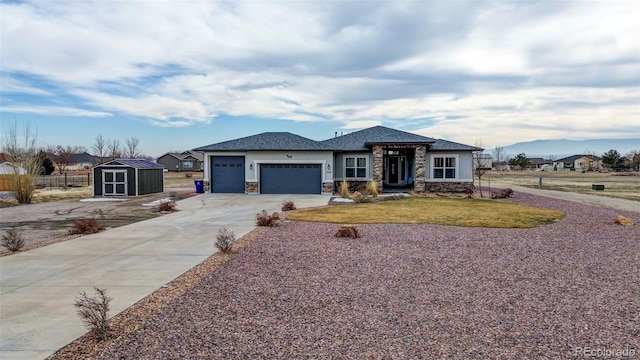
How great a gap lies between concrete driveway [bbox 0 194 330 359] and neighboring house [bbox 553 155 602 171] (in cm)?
9647

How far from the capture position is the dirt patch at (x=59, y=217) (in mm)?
11781

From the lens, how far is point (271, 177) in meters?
27.2

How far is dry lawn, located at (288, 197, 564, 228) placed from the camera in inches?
555

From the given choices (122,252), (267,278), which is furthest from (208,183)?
(267,278)

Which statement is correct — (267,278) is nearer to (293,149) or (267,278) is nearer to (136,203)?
(136,203)

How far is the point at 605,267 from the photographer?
7902 mm

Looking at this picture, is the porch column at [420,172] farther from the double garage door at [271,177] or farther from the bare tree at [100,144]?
the bare tree at [100,144]

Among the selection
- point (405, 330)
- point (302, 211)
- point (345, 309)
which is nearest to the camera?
point (405, 330)

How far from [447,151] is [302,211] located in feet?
45.7

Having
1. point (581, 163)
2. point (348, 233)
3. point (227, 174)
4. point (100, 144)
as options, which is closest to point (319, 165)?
point (227, 174)

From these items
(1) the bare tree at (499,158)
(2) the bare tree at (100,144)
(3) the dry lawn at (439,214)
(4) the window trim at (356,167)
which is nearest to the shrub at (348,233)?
(3) the dry lawn at (439,214)

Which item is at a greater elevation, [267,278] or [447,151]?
[447,151]

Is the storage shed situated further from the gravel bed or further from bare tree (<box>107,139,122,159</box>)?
bare tree (<box>107,139,122,159</box>)

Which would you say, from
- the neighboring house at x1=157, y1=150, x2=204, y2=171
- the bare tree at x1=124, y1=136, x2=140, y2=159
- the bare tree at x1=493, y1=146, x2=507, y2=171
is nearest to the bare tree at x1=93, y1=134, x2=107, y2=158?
the bare tree at x1=124, y1=136, x2=140, y2=159
